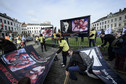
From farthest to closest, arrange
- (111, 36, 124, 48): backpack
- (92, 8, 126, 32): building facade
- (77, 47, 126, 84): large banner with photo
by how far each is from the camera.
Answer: (92, 8, 126, 32): building facade → (111, 36, 124, 48): backpack → (77, 47, 126, 84): large banner with photo

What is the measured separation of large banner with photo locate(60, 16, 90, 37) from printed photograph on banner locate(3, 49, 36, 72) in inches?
153

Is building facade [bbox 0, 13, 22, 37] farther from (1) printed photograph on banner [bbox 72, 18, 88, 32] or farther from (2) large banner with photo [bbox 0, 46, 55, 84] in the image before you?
(1) printed photograph on banner [bbox 72, 18, 88, 32]

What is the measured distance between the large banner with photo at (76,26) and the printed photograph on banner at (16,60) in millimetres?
3880

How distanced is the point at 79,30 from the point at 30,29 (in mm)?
64956

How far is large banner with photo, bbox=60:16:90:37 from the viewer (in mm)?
5191

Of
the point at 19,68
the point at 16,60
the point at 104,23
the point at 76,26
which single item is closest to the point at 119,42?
the point at 76,26

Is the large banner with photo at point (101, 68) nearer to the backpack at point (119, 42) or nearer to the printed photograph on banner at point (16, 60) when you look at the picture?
the backpack at point (119, 42)

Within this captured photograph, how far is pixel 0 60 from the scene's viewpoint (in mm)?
3055

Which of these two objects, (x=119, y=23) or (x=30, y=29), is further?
(x=30, y=29)

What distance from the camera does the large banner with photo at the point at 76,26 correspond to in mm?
5191

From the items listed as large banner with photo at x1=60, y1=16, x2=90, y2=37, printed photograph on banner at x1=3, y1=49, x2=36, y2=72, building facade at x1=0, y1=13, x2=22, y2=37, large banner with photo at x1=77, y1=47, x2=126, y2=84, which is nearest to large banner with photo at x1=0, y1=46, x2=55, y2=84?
printed photograph on banner at x1=3, y1=49, x2=36, y2=72

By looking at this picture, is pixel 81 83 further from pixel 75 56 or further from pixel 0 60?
pixel 0 60

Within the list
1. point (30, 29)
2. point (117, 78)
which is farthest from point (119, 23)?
point (30, 29)

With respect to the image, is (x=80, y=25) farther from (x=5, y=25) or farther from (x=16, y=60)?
(x=5, y=25)
